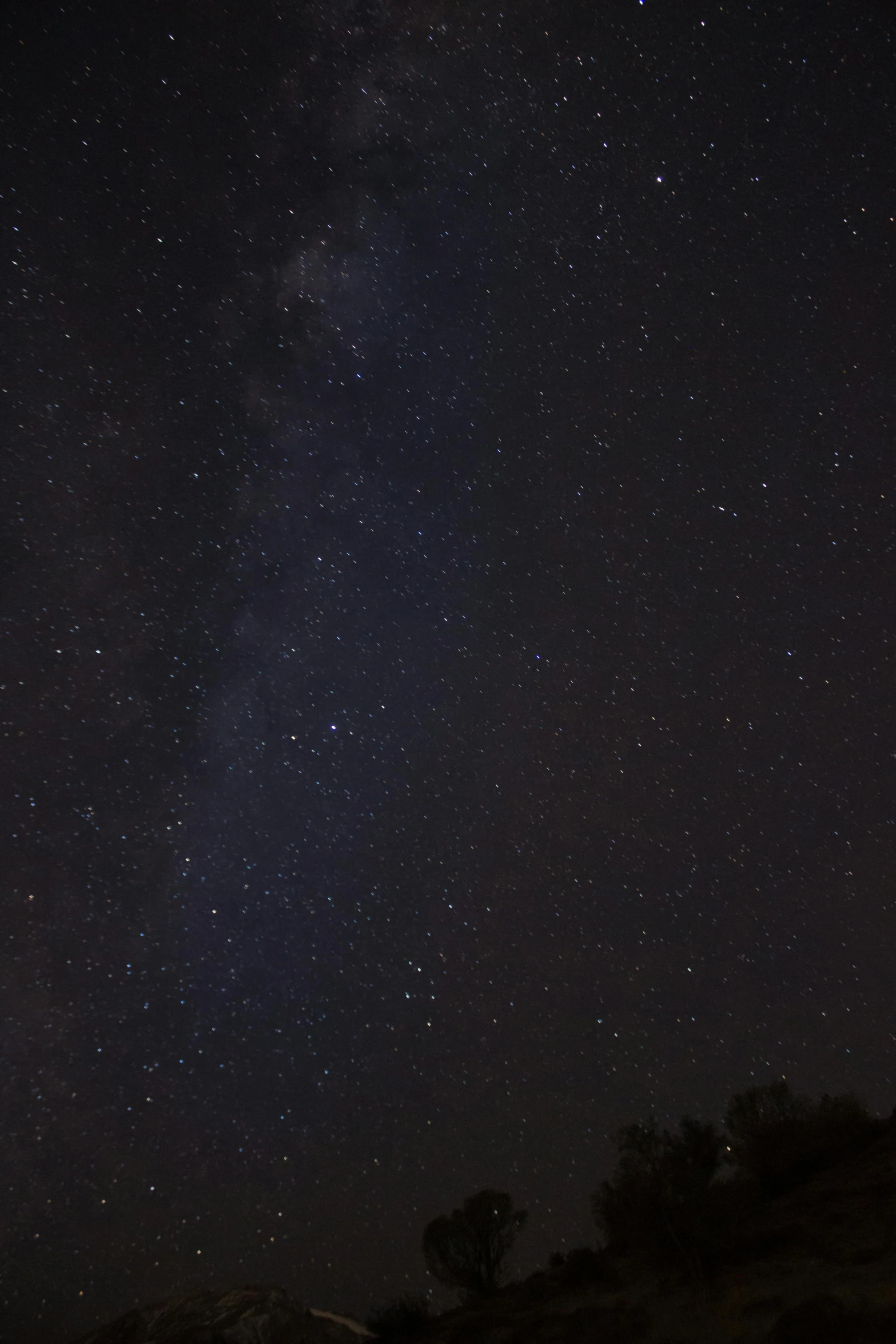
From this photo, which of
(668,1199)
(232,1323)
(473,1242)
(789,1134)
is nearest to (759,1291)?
(668,1199)

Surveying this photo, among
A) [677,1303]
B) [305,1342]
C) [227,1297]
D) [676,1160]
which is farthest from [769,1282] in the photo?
[227,1297]

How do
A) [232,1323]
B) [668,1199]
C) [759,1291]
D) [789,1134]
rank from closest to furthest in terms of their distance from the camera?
[759,1291]
[668,1199]
[789,1134]
[232,1323]

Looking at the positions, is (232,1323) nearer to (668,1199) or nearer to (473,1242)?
(473,1242)

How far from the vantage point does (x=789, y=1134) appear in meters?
24.3

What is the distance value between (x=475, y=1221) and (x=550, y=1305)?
461 inches

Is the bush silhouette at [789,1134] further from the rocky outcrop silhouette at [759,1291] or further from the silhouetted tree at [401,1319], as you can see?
the silhouetted tree at [401,1319]

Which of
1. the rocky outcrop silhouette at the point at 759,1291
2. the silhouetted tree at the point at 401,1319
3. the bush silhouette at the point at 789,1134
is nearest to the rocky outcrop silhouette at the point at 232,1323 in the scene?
the silhouetted tree at the point at 401,1319

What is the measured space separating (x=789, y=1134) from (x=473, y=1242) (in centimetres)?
1312

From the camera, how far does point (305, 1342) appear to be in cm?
3453

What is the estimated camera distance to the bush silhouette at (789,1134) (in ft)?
73.2

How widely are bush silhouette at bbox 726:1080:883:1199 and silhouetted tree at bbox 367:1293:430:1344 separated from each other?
13.1 m

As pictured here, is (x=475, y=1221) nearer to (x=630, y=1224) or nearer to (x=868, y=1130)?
(x=630, y=1224)

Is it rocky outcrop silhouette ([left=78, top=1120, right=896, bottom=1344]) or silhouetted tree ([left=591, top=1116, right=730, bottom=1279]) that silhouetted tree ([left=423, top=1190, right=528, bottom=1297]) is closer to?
rocky outcrop silhouette ([left=78, top=1120, right=896, bottom=1344])

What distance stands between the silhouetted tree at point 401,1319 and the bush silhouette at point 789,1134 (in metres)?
13.1
